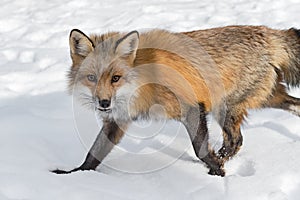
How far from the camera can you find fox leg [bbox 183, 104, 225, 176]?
3.38 metres

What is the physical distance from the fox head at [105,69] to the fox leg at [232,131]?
Result: 2.91ft

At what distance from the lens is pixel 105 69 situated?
3260 mm

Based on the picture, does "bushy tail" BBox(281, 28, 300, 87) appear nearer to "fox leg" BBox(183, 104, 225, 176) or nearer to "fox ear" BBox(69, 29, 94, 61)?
"fox leg" BBox(183, 104, 225, 176)

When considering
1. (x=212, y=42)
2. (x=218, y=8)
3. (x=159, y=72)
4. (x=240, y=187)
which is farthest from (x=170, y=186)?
(x=218, y=8)

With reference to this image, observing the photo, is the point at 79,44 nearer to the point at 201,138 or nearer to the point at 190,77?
the point at 190,77

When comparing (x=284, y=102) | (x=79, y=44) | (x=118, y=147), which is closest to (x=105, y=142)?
(x=118, y=147)

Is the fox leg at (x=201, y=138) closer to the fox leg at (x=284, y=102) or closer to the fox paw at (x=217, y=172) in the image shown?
the fox paw at (x=217, y=172)

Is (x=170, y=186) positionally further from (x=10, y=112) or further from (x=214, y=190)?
(x=10, y=112)

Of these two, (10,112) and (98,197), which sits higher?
(98,197)

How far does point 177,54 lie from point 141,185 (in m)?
1.04

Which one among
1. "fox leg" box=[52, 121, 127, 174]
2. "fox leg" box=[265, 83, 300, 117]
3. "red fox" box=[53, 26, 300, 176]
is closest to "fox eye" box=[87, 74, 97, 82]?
"red fox" box=[53, 26, 300, 176]

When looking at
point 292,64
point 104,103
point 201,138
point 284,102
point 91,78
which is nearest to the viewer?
point 104,103

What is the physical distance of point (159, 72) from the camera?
3.39 m

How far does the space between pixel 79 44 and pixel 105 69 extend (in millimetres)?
276
